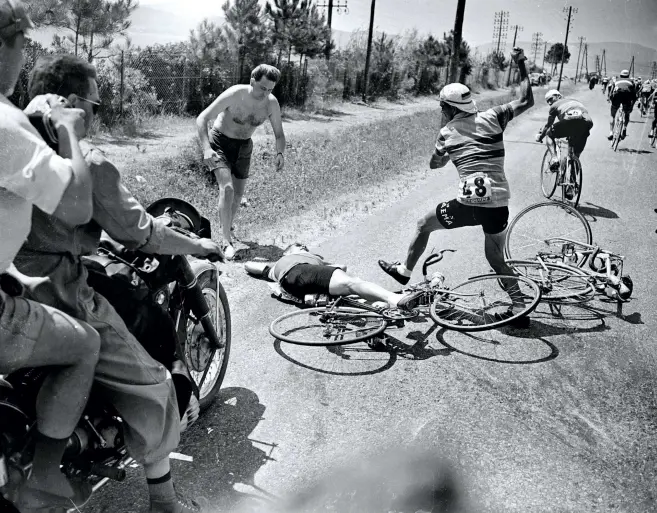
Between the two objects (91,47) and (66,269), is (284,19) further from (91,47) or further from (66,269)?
(66,269)

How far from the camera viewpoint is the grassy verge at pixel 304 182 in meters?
9.47

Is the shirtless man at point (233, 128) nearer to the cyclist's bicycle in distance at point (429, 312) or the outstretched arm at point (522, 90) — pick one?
the cyclist's bicycle in distance at point (429, 312)

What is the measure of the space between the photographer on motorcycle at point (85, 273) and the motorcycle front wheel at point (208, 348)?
93 cm

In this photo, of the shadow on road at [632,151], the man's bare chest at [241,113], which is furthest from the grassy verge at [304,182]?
the shadow on road at [632,151]

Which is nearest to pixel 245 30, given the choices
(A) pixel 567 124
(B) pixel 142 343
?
(A) pixel 567 124

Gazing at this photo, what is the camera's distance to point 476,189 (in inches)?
238

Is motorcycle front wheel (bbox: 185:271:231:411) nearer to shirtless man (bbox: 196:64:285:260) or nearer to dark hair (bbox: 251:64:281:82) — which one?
shirtless man (bbox: 196:64:285:260)

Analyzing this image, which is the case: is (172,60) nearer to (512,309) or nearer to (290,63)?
(290,63)

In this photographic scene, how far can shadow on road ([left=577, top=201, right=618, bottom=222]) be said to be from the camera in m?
10.4

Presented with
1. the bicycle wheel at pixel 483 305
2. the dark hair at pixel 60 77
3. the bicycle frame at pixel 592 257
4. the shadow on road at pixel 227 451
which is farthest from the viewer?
the bicycle frame at pixel 592 257

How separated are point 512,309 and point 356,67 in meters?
32.8

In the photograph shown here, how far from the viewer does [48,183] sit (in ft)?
7.43

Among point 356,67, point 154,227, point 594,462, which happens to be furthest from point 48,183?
point 356,67

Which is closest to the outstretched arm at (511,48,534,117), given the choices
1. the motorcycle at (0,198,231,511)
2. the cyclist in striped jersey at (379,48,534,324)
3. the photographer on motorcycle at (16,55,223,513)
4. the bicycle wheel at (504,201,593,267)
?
the cyclist in striped jersey at (379,48,534,324)
